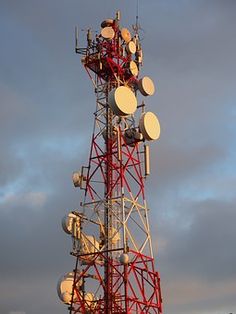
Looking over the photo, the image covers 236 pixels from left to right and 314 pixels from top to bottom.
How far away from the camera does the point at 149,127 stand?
50.4m

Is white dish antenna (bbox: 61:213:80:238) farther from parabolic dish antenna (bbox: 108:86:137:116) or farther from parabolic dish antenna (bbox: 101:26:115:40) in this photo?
parabolic dish antenna (bbox: 101:26:115:40)

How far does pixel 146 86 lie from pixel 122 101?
540 centimetres

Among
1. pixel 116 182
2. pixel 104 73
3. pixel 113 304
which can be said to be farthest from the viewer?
pixel 104 73

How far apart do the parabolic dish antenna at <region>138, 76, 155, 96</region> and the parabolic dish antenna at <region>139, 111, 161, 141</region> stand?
2941 mm

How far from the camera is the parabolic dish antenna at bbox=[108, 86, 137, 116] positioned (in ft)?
159

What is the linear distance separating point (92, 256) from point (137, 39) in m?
19.1

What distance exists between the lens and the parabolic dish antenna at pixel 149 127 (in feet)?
165

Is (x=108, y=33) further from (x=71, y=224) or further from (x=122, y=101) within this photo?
(x=71, y=224)

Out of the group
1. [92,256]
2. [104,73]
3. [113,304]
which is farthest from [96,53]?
[113,304]

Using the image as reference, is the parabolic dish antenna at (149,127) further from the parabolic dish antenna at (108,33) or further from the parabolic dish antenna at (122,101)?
the parabolic dish antenna at (108,33)

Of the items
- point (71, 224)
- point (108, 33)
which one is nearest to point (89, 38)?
point (108, 33)

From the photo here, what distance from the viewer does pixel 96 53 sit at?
2101 inches

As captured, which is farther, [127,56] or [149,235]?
[127,56]

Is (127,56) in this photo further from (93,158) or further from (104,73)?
(93,158)
